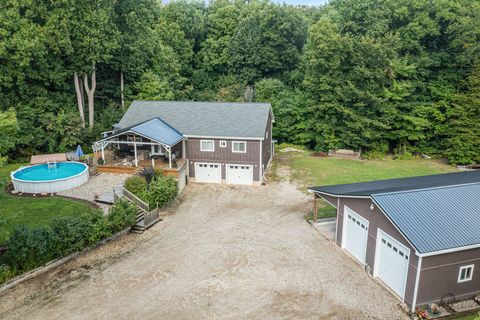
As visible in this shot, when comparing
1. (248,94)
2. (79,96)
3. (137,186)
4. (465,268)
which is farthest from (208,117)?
(465,268)

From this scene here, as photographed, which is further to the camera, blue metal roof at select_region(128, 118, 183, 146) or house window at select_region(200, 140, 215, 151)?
house window at select_region(200, 140, 215, 151)

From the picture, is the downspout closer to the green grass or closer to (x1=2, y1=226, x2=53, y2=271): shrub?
the green grass

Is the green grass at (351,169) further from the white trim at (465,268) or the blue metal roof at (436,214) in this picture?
the white trim at (465,268)

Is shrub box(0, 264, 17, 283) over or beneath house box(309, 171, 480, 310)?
beneath

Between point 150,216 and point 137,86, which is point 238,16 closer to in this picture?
point 137,86

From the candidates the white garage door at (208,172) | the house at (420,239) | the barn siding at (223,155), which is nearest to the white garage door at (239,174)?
the barn siding at (223,155)

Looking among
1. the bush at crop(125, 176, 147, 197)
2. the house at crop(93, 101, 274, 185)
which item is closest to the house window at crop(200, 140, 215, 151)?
the house at crop(93, 101, 274, 185)

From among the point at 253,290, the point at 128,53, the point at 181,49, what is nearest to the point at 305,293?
the point at 253,290
